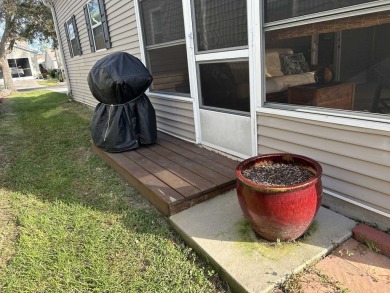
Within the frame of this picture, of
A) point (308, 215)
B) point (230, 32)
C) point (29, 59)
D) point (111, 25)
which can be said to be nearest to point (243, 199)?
point (308, 215)

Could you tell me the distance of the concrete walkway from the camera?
1624 mm

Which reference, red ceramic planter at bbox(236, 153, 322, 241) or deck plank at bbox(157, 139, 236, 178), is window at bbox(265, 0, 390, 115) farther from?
deck plank at bbox(157, 139, 236, 178)

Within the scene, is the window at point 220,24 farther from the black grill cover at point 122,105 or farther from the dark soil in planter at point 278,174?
the dark soil in planter at point 278,174

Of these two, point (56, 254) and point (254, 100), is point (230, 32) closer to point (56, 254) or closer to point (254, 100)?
point (254, 100)

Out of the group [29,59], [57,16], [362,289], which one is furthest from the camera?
[29,59]

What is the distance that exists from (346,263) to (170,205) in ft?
4.18

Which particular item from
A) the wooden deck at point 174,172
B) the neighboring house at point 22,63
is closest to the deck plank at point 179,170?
the wooden deck at point 174,172

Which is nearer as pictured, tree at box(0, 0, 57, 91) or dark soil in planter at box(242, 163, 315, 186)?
dark soil in planter at box(242, 163, 315, 186)

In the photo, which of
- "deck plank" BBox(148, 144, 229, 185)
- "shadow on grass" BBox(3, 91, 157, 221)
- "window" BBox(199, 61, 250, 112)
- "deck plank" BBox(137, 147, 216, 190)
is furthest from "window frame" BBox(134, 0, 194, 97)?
"shadow on grass" BBox(3, 91, 157, 221)

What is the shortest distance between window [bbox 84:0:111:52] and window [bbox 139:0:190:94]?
6.10ft

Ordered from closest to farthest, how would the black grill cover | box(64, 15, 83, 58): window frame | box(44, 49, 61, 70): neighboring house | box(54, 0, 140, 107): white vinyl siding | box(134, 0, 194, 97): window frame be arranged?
the black grill cover, box(134, 0, 194, 97): window frame, box(54, 0, 140, 107): white vinyl siding, box(64, 15, 83, 58): window frame, box(44, 49, 61, 70): neighboring house

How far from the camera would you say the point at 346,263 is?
174cm

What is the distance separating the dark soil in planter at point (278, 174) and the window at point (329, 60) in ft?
1.66

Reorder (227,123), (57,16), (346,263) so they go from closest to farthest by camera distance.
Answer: (346,263), (227,123), (57,16)
